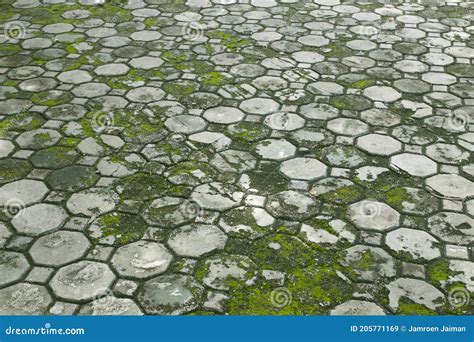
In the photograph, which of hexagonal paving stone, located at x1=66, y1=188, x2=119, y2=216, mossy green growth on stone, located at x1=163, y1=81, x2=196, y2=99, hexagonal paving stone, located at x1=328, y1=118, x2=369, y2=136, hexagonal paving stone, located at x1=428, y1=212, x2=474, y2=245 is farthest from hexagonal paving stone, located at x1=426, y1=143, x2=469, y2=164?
hexagonal paving stone, located at x1=66, y1=188, x2=119, y2=216

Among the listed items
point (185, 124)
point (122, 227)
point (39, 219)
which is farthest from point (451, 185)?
point (39, 219)

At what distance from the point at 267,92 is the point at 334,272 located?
233 centimetres

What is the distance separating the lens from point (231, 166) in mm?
3996

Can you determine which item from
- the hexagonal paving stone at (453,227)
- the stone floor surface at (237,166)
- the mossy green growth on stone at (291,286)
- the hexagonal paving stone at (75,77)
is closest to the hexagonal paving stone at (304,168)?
the stone floor surface at (237,166)

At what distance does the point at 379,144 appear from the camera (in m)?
4.25

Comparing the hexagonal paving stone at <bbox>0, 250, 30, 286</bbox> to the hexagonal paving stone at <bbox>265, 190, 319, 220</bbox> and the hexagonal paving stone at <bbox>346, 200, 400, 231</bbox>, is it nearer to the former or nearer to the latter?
the hexagonal paving stone at <bbox>265, 190, 319, 220</bbox>

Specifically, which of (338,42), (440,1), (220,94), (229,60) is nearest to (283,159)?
(220,94)

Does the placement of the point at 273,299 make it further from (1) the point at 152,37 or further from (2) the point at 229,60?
(1) the point at 152,37

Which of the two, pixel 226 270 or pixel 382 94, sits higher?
pixel 382 94

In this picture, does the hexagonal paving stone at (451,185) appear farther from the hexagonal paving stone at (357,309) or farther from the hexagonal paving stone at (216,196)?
the hexagonal paving stone at (216,196)

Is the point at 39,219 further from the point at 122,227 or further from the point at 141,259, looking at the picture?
the point at 141,259

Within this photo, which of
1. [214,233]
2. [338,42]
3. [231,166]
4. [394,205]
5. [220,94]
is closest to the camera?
[214,233]

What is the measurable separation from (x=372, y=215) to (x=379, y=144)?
0.91 meters

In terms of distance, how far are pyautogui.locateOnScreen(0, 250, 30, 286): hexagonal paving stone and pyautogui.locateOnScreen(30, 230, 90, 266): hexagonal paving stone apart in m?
0.07
